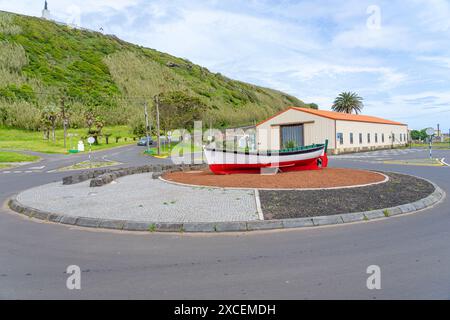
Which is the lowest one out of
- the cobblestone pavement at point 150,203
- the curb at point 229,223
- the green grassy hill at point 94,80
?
the curb at point 229,223

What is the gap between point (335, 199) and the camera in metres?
9.39

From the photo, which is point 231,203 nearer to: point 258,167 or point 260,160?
point 260,160

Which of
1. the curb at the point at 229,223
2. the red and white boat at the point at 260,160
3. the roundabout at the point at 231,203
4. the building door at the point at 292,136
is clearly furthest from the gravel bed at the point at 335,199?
the building door at the point at 292,136

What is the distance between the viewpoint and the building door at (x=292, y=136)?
138 ft

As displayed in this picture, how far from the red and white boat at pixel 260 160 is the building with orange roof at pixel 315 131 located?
23.9 metres

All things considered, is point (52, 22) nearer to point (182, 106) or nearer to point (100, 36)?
point (100, 36)

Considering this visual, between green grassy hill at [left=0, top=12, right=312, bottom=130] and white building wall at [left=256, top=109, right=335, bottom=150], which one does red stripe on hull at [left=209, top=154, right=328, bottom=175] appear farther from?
green grassy hill at [left=0, top=12, right=312, bottom=130]

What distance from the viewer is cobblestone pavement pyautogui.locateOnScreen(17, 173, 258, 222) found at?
8.20 m

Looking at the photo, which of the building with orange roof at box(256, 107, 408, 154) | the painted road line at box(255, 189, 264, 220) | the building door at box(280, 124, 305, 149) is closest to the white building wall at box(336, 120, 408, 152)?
the building with orange roof at box(256, 107, 408, 154)

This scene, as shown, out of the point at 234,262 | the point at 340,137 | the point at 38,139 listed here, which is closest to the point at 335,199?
the point at 234,262

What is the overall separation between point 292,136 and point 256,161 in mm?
27904

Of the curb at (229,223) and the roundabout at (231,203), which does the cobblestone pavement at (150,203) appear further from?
the curb at (229,223)

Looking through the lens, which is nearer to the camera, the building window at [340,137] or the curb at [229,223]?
the curb at [229,223]

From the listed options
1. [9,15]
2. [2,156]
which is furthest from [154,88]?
[2,156]
